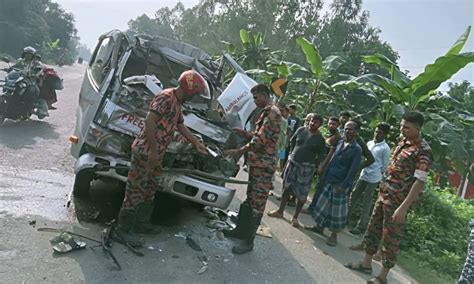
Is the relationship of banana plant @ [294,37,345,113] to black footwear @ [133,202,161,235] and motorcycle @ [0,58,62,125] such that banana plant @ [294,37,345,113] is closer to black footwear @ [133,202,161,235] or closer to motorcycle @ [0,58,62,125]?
black footwear @ [133,202,161,235]

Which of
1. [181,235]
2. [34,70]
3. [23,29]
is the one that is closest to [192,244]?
[181,235]

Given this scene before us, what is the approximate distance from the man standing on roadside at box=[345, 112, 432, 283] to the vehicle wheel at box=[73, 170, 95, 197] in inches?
122

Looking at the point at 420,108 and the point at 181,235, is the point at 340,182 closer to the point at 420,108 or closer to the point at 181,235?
the point at 181,235

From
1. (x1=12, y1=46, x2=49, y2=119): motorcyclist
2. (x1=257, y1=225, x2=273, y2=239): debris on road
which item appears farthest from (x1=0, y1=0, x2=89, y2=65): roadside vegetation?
(x1=257, y1=225, x2=273, y2=239): debris on road

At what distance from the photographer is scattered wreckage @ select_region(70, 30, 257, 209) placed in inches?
171

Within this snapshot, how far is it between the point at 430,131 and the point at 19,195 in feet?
19.0

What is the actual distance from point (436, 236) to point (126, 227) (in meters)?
5.56

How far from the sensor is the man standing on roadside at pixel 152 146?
3.95 m

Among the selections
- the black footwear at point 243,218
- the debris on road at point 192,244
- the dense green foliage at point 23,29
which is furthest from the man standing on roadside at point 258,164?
the dense green foliage at point 23,29

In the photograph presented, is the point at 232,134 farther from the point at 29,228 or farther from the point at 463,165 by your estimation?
the point at 463,165

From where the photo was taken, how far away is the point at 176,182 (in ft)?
13.9

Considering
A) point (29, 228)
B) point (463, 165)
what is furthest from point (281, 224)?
point (463, 165)

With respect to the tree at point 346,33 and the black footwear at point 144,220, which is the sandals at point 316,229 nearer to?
the black footwear at point 144,220

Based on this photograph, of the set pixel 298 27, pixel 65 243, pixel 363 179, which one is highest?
pixel 298 27
